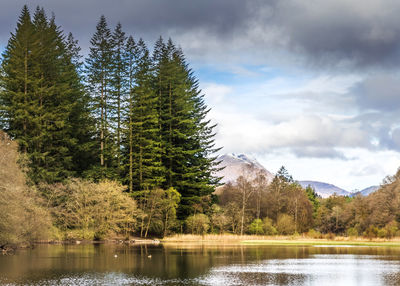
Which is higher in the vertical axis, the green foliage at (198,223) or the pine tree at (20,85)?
the pine tree at (20,85)

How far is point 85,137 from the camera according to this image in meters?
69.6

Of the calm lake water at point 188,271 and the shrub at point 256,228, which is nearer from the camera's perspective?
the calm lake water at point 188,271

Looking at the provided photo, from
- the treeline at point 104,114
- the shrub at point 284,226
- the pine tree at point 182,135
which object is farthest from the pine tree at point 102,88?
the shrub at point 284,226

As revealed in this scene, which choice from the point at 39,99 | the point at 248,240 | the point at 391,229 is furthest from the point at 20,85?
the point at 391,229

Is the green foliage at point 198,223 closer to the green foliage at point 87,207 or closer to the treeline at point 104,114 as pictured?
the treeline at point 104,114

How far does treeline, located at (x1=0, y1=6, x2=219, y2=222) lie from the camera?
61.3m

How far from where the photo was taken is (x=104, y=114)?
67.9 meters

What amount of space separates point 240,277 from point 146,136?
44983 millimetres

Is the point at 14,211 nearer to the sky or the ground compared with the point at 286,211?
nearer to the sky

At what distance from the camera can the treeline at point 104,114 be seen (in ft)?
201

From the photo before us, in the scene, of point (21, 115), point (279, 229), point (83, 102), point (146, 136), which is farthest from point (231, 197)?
point (21, 115)

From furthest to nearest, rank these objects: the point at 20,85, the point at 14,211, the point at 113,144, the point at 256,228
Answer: the point at 256,228 → the point at 113,144 → the point at 20,85 → the point at 14,211

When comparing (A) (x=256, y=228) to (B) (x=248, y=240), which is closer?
(B) (x=248, y=240)

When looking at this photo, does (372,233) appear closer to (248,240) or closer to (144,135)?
(248,240)
